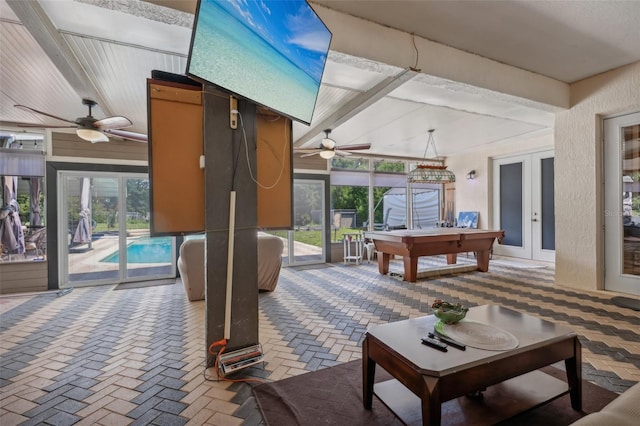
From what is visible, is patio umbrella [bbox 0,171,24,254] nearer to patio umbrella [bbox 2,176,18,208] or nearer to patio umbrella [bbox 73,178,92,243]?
patio umbrella [bbox 2,176,18,208]

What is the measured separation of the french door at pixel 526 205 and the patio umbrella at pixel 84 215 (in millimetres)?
9687

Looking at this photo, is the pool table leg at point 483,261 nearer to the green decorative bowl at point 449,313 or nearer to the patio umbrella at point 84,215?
the green decorative bowl at point 449,313

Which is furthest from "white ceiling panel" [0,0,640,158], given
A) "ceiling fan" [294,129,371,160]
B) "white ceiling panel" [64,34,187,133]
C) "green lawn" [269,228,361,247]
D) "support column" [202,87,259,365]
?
"green lawn" [269,228,361,247]

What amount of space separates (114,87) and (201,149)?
2.68 m

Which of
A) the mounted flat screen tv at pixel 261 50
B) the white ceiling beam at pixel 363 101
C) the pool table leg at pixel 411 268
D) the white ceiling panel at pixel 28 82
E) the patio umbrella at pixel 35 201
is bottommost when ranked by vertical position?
the pool table leg at pixel 411 268

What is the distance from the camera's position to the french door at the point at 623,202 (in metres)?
4.16

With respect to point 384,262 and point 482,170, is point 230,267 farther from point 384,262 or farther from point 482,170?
point 482,170

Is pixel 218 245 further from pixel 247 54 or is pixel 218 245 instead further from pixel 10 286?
pixel 10 286

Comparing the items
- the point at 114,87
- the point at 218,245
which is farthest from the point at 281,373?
the point at 114,87

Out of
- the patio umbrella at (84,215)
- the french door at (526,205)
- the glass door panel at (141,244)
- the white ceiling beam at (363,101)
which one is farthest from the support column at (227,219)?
the french door at (526,205)

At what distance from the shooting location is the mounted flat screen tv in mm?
1733

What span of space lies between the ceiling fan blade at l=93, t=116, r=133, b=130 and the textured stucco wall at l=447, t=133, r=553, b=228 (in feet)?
27.2

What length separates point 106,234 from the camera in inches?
228

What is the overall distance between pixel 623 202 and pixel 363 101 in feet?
13.3
